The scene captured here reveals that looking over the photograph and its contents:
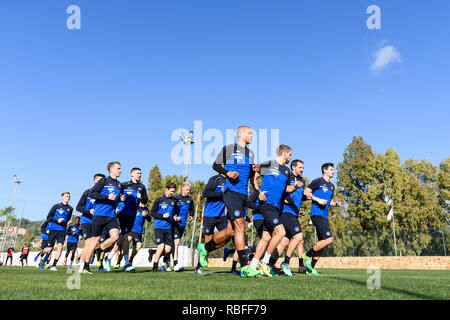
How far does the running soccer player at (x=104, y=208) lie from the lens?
7.83 metres

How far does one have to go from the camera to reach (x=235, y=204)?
20.3ft

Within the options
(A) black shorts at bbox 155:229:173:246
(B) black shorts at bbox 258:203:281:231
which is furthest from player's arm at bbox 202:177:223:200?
(A) black shorts at bbox 155:229:173:246

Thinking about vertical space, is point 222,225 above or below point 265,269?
above

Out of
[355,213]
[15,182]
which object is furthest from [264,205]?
[15,182]

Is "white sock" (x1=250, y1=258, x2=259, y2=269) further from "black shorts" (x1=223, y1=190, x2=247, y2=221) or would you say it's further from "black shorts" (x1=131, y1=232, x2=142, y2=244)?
"black shorts" (x1=131, y1=232, x2=142, y2=244)

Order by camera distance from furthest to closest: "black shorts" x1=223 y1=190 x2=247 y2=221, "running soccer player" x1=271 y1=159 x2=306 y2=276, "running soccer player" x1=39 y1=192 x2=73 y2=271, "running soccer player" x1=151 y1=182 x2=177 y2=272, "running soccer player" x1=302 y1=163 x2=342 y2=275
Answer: "running soccer player" x1=39 y1=192 x2=73 y2=271
"running soccer player" x1=151 y1=182 x2=177 y2=272
"running soccer player" x1=302 y1=163 x2=342 y2=275
"running soccer player" x1=271 y1=159 x2=306 y2=276
"black shorts" x1=223 y1=190 x2=247 y2=221

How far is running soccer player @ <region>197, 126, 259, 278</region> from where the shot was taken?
6137 mm

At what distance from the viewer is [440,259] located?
925 inches

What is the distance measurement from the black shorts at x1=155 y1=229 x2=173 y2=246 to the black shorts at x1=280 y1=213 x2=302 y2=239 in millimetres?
3834

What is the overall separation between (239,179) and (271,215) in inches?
43.9

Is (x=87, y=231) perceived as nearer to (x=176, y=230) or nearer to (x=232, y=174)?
(x=176, y=230)

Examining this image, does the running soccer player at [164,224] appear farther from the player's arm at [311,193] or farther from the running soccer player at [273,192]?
the player's arm at [311,193]
